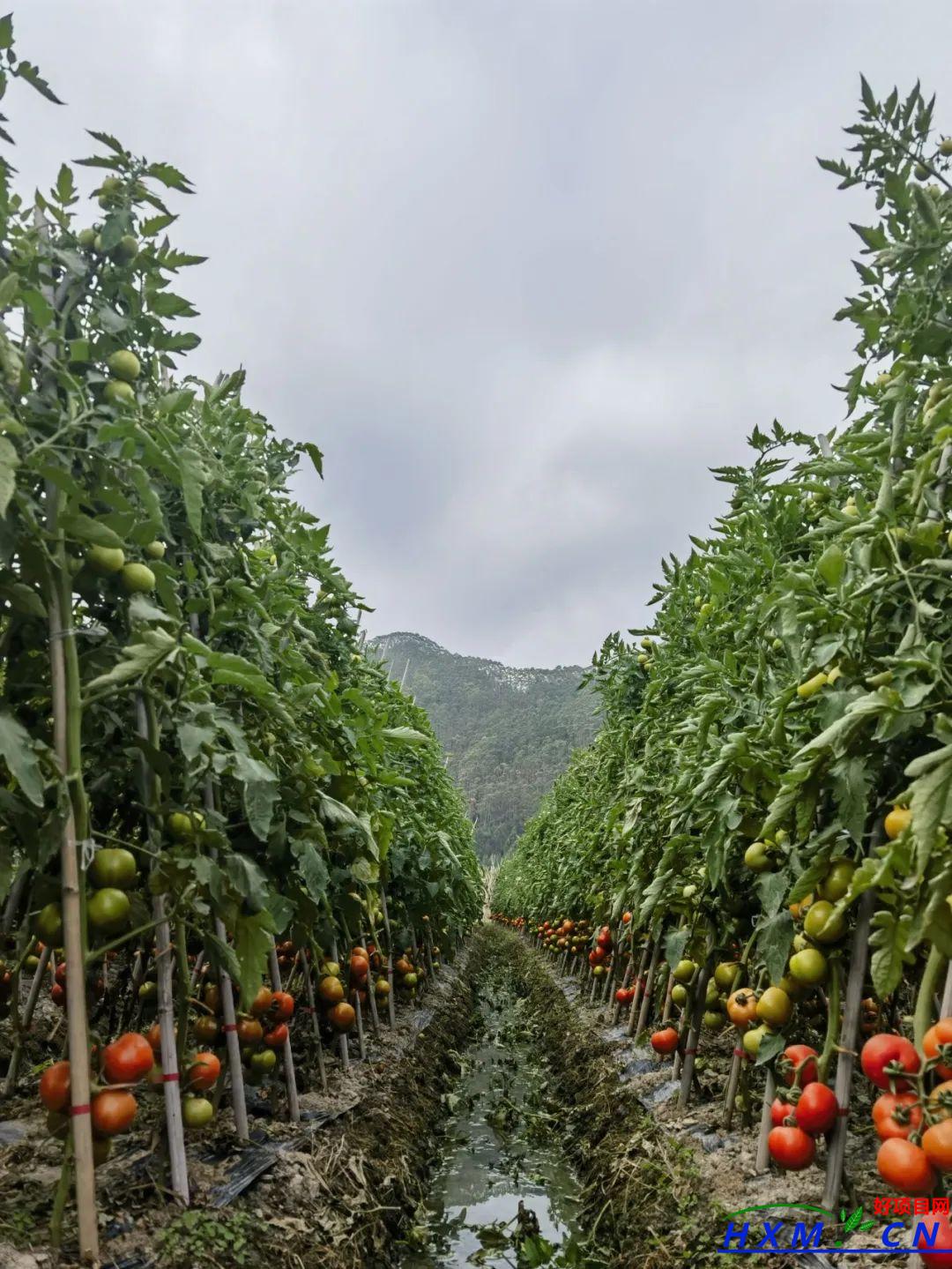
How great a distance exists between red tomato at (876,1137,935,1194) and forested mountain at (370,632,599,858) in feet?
156

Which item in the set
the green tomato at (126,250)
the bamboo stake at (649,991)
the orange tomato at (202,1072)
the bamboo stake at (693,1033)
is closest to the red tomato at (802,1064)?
the bamboo stake at (693,1033)

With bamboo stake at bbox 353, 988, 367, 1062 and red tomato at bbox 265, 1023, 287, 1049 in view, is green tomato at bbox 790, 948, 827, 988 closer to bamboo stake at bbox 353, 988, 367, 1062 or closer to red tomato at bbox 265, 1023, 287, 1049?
red tomato at bbox 265, 1023, 287, 1049

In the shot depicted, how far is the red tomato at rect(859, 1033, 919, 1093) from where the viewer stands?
1.84m

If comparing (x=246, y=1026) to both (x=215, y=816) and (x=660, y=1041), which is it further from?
(x=660, y=1041)

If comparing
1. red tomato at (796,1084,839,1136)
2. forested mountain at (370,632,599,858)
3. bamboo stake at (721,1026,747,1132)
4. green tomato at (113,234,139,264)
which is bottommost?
bamboo stake at (721,1026,747,1132)

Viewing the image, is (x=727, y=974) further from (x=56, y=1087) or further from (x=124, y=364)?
(x=124, y=364)

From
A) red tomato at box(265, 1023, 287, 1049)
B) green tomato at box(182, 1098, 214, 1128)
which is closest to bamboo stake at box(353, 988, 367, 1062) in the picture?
red tomato at box(265, 1023, 287, 1049)

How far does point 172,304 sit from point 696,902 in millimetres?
3073

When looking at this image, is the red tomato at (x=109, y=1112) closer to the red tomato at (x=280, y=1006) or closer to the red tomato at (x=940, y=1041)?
the red tomato at (x=280, y=1006)

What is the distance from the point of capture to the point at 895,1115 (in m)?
1.79

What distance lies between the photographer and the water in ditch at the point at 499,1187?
3982mm

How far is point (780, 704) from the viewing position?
8.54 feet

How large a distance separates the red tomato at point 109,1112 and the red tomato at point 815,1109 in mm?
1721

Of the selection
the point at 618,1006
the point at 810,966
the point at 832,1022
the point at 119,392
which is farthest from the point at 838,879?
the point at 618,1006
